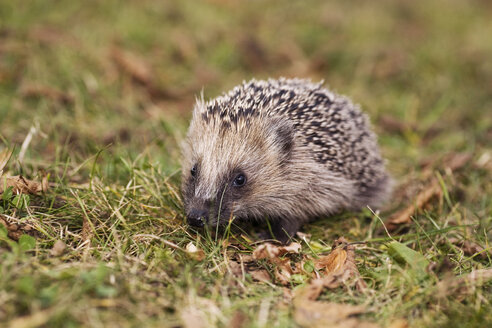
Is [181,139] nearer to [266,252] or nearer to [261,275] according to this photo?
[266,252]

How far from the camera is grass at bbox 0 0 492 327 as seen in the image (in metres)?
2.91

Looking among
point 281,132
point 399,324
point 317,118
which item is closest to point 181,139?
point 281,132

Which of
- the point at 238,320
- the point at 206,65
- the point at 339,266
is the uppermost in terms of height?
the point at 206,65

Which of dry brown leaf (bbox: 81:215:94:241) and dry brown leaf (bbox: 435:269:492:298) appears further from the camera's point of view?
dry brown leaf (bbox: 81:215:94:241)

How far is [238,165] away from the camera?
4113mm

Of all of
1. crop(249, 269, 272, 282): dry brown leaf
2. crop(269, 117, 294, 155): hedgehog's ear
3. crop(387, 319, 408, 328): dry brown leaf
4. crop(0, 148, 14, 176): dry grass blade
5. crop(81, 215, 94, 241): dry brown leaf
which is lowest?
crop(81, 215, 94, 241): dry brown leaf

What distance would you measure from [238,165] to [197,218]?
69 centimetres

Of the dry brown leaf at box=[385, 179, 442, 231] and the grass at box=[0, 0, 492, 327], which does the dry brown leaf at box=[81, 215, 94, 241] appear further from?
the dry brown leaf at box=[385, 179, 442, 231]

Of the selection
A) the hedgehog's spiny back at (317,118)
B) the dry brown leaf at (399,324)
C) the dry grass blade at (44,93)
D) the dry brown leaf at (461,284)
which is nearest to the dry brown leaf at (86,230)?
the hedgehog's spiny back at (317,118)

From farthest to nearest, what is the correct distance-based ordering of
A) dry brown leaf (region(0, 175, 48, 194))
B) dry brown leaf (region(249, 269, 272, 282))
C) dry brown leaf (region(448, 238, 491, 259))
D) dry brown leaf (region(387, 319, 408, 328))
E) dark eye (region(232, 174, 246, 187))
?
dark eye (region(232, 174, 246, 187)), dry brown leaf (region(448, 238, 491, 259)), dry brown leaf (region(0, 175, 48, 194)), dry brown leaf (region(249, 269, 272, 282)), dry brown leaf (region(387, 319, 408, 328))

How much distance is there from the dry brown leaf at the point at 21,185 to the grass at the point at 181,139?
9cm

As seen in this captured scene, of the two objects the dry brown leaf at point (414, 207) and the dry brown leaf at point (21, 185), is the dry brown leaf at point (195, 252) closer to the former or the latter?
the dry brown leaf at point (21, 185)

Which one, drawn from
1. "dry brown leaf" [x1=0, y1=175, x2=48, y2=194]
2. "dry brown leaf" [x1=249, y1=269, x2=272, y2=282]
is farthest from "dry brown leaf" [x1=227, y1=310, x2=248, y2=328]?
"dry brown leaf" [x1=0, y1=175, x2=48, y2=194]

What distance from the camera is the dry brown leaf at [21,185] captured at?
11.9 feet
